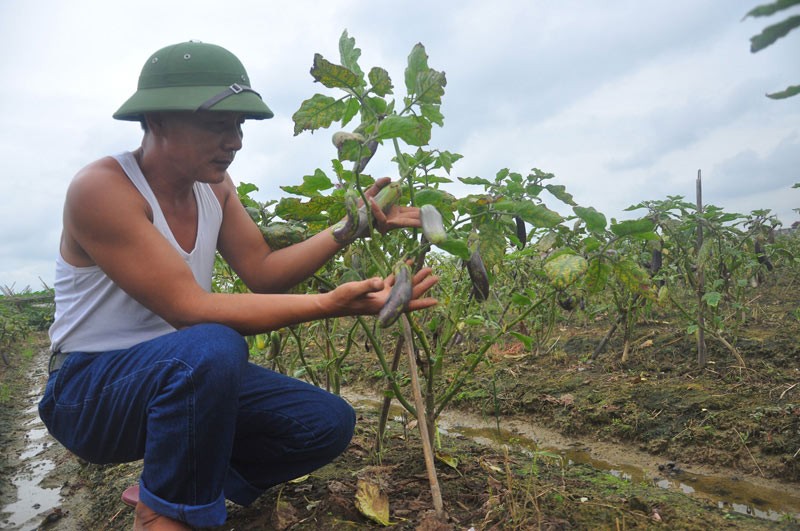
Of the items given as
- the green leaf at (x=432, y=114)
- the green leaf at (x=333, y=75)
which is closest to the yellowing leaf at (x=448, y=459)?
the green leaf at (x=432, y=114)

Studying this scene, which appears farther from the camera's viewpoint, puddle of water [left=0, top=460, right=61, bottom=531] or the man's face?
puddle of water [left=0, top=460, right=61, bottom=531]

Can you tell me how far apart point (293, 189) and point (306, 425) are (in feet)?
2.36

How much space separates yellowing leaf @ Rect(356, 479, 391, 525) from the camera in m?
1.67

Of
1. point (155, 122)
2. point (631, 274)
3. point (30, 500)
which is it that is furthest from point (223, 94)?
point (30, 500)

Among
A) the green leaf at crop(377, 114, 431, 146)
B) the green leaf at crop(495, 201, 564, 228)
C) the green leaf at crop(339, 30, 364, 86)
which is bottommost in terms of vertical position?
the green leaf at crop(495, 201, 564, 228)

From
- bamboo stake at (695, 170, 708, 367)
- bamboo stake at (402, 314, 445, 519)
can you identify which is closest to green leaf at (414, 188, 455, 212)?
bamboo stake at (402, 314, 445, 519)

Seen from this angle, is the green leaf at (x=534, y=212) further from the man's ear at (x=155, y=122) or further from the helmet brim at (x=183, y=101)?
the man's ear at (x=155, y=122)

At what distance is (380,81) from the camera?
4.99 ft

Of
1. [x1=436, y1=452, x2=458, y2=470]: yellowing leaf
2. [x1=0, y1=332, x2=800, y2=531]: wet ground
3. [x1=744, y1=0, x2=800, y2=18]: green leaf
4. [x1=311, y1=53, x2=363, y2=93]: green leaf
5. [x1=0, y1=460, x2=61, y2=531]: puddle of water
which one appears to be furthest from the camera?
[x1=0, y1=460, x2=61, y2=531]: puddle of water

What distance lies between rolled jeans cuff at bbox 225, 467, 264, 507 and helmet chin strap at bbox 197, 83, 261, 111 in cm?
113

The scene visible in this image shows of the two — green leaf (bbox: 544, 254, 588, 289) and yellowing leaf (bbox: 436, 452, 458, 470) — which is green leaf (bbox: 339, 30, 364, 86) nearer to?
green leaf (bbox: 544, 254, 588, 289)

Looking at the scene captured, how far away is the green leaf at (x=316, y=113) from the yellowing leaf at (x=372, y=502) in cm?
101

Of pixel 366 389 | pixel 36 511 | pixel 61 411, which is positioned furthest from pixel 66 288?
pixel 366 389

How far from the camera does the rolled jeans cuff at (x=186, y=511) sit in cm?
154
